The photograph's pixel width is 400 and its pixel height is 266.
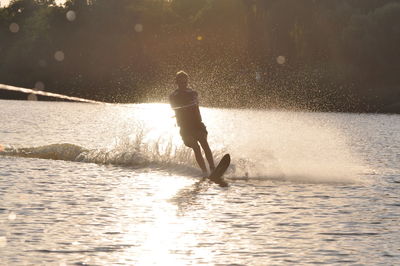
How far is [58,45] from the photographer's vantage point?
120125 mm

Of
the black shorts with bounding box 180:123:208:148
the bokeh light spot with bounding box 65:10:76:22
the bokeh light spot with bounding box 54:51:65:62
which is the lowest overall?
the black shorts with bounding box 180:123:208:148

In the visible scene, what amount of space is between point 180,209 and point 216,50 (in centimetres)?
8775

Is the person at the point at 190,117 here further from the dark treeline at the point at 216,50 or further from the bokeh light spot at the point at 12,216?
the dark treeline at the point at 216,50

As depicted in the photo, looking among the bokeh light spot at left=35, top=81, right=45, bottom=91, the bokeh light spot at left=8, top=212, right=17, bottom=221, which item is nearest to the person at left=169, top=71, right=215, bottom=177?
the bokeh light spot at left=8, top=212, right=17, bottom=221

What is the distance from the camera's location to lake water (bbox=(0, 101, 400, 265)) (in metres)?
10.3

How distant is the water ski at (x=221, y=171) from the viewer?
1773 centimetres

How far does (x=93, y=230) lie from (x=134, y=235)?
0.68m

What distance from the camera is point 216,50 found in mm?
100750

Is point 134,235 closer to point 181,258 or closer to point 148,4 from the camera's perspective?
point 181,258

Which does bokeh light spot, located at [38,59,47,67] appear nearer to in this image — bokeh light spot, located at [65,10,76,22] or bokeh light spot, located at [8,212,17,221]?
bokeh light spot, located at [65,10,76,22]

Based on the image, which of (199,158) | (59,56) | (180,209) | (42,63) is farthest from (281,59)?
(180,209)

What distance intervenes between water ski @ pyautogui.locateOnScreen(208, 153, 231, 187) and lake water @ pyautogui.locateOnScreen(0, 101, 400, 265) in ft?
1.16

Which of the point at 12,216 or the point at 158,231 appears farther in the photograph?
the point at 12,216

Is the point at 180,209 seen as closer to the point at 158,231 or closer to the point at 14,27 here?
the point at 158,231
